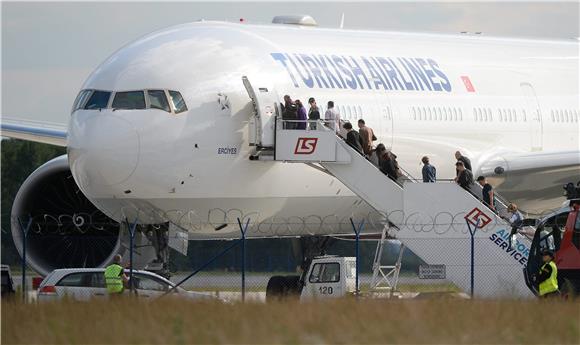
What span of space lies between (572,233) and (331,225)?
6012mm

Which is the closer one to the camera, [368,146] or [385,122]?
[368,146]

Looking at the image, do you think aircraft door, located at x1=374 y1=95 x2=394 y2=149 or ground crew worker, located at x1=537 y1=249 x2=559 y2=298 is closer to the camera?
ground crew worker, located at x1=537 y1=249 x2=559 y2=298

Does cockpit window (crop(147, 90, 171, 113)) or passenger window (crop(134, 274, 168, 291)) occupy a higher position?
cockpit window (crop(147, 90, 171, 113))

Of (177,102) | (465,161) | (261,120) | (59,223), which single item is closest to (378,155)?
(465,161)

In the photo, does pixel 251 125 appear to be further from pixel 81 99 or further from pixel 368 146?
pixel 81 99

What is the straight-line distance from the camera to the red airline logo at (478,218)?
2752 centimetres

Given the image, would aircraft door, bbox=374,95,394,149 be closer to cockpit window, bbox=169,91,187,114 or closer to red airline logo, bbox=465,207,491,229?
red airline logo, bbox=465,207,491,229

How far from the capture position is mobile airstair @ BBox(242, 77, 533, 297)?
1066 inches

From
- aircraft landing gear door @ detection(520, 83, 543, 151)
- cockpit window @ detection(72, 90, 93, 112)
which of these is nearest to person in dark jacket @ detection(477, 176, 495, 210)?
aircraft landing gear door @ detection(520, 83, 543, 151)

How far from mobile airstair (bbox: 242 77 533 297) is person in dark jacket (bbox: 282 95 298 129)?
0.49 feet

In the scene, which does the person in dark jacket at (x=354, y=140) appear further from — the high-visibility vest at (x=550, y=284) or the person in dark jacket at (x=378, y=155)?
the high-visibility vest at (x=550, y=284)

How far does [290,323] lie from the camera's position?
17688 millimetres

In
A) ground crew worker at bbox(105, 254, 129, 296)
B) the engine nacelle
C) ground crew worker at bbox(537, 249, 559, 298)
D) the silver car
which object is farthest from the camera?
the engine nacelle

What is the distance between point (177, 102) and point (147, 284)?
3095mm
